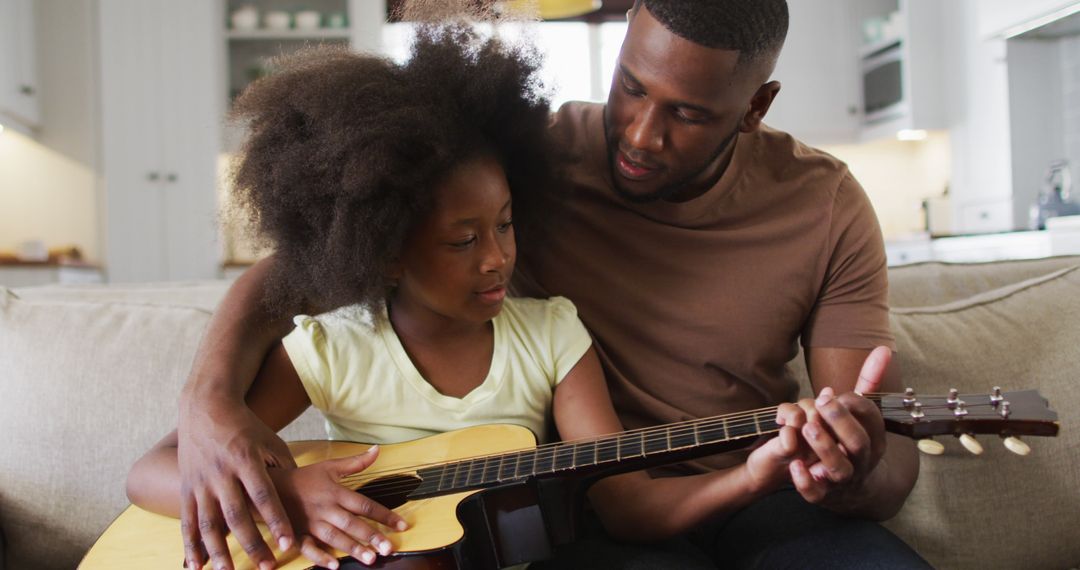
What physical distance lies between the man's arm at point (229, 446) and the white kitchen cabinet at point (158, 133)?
158 inches

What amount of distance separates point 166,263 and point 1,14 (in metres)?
1.47

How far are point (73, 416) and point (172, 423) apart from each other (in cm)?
15

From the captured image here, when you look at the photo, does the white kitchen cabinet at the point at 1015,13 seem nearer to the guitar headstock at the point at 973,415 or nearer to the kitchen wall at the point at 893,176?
the kitchen wall at the point at 893,176

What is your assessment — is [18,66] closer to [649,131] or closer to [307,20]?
[307,20]

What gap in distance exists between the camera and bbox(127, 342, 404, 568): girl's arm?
98 centimetres

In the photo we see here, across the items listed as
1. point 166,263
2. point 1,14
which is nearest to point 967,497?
point 166,263

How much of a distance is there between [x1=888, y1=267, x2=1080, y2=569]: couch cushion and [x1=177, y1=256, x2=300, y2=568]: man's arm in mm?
956

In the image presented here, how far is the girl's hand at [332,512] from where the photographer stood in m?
0.97

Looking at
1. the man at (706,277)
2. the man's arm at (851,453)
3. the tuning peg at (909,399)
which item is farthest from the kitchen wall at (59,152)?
the tuning peg at (909,399)

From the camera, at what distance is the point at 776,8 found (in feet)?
4.30

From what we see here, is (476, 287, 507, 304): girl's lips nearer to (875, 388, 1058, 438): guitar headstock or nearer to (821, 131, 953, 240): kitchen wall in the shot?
(875, 388, 1058, 438): guitar headstock

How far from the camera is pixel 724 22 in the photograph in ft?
4.05

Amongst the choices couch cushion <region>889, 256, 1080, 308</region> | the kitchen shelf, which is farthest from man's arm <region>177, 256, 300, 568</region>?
the kitchen shelf

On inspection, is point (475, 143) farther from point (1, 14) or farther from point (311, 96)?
point (1, 14)
